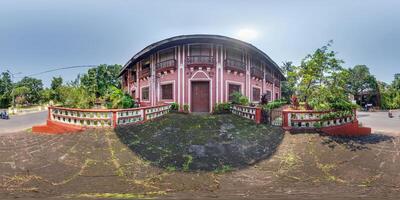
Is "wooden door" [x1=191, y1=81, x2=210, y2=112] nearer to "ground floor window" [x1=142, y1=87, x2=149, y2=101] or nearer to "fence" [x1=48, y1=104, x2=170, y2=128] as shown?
"ground floor window" [x1=142, y1=87, x2=149, y2=101]

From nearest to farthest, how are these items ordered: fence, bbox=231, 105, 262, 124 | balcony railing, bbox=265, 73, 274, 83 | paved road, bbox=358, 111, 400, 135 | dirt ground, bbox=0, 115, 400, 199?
dirt ground, bbox=0, 115, 400, 199 → fence, bbox=231, 105, 262, 124 → paved road, bbox=358, 111, 400, 135 → balcony railing, bbox=265, 73, 274, 83

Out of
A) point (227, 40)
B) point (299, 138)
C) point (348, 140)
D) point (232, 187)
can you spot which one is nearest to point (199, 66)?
point (227, 40)

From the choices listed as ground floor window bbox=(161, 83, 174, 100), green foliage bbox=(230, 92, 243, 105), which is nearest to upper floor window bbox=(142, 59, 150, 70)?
ground floor window bbox=(161, 83, 174, 100)

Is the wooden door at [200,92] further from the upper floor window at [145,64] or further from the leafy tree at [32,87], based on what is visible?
the leafy tree at [32,87]

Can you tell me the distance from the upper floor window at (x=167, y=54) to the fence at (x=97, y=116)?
656 cm

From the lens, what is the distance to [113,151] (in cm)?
725

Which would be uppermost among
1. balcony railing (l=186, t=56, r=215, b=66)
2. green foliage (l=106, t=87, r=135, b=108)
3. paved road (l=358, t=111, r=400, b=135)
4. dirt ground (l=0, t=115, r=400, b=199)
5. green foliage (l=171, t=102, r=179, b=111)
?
balcony railing (l=186, t=56, r=215, b=66)

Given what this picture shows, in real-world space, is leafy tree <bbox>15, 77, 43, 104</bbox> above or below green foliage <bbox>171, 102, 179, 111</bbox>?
above

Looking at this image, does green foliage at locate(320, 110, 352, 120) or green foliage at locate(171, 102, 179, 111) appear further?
green foliage at locate(171, 102, 179, 111)

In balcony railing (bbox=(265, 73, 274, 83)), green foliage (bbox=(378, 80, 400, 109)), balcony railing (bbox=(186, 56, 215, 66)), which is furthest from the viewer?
green foliage (bbox=(378, 80, 400, 109))

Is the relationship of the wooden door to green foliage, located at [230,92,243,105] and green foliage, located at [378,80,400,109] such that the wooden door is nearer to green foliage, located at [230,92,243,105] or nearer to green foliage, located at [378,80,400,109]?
green foliage, located at [230,92,243,105]

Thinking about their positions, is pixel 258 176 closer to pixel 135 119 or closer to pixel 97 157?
pixel 97 157

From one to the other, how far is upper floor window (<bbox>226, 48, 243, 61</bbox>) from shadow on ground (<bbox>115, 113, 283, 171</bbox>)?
6826 millimetres

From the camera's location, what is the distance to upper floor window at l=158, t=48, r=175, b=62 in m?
16.0
